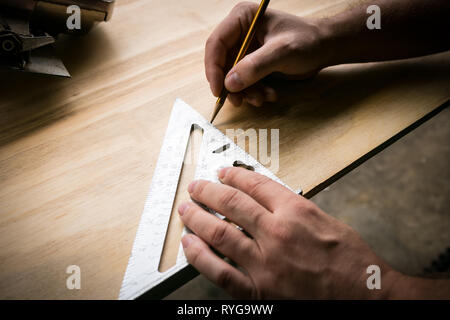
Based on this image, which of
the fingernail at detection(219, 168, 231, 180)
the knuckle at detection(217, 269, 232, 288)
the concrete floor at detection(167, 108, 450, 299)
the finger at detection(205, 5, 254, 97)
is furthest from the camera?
the concrete floor at detection(167, 108, 450, 299)

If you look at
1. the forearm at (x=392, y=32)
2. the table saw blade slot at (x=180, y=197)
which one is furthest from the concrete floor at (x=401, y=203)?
the forearm at (x=392, y=32)

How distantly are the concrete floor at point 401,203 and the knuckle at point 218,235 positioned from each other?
1.06 m

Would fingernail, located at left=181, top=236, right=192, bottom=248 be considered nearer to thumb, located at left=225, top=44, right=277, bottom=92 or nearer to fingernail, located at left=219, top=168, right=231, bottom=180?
fingernail, located at left=219, top=168, right=231, bottom=180

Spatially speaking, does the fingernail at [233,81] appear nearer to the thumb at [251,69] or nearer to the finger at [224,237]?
the thumb at [251,69]

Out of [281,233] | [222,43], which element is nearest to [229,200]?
[281,233]

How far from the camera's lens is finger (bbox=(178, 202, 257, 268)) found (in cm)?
59

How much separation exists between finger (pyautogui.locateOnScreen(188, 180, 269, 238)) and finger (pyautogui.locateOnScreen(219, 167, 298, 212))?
0.07 feet

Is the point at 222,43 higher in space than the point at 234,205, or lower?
higher

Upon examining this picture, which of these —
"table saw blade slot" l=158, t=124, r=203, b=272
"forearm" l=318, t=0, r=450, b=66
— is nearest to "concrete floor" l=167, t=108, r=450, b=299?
"table saw blade slot" l=158, t=124, r=203, b=272

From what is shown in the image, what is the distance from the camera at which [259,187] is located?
0.65m

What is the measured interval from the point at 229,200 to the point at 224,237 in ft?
0.24

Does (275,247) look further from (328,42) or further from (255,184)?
(328,42)
